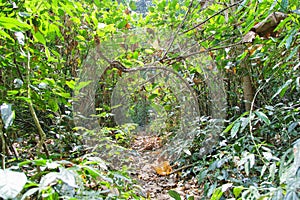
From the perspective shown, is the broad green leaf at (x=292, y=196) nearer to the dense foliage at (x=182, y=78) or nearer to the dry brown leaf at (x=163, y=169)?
the dense foliage at (x=182, y=78)

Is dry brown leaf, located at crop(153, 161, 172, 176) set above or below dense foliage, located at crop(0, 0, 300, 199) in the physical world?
below

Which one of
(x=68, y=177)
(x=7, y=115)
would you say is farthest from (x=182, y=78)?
(x=68, y=177)

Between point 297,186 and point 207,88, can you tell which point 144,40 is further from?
point 297,186

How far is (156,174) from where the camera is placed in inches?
71.6

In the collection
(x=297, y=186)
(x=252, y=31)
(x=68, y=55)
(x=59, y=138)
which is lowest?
(x=59, y=138)

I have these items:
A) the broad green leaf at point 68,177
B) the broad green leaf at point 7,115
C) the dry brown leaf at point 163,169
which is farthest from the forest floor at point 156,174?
the broad green leaf at point 68,177


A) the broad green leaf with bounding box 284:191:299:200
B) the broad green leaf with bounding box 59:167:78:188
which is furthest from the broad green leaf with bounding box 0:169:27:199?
the broad green leaf with bounding box 284:191:299:200

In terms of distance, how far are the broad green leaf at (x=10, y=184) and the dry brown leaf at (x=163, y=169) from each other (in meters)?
1.51

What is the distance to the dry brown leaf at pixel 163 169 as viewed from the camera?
180cm

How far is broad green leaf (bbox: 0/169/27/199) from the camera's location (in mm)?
336

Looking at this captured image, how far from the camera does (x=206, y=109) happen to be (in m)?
1.80

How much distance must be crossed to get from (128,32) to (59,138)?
71cm

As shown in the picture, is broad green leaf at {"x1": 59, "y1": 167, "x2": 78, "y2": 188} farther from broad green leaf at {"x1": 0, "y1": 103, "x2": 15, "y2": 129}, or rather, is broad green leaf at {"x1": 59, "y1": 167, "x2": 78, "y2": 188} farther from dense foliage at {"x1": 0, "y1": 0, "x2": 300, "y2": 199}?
dense foliage at {"x1": 0, "y1": 0, "x2": 300, "y2": 199}

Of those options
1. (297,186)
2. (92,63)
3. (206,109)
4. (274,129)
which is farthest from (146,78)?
(297,186)
